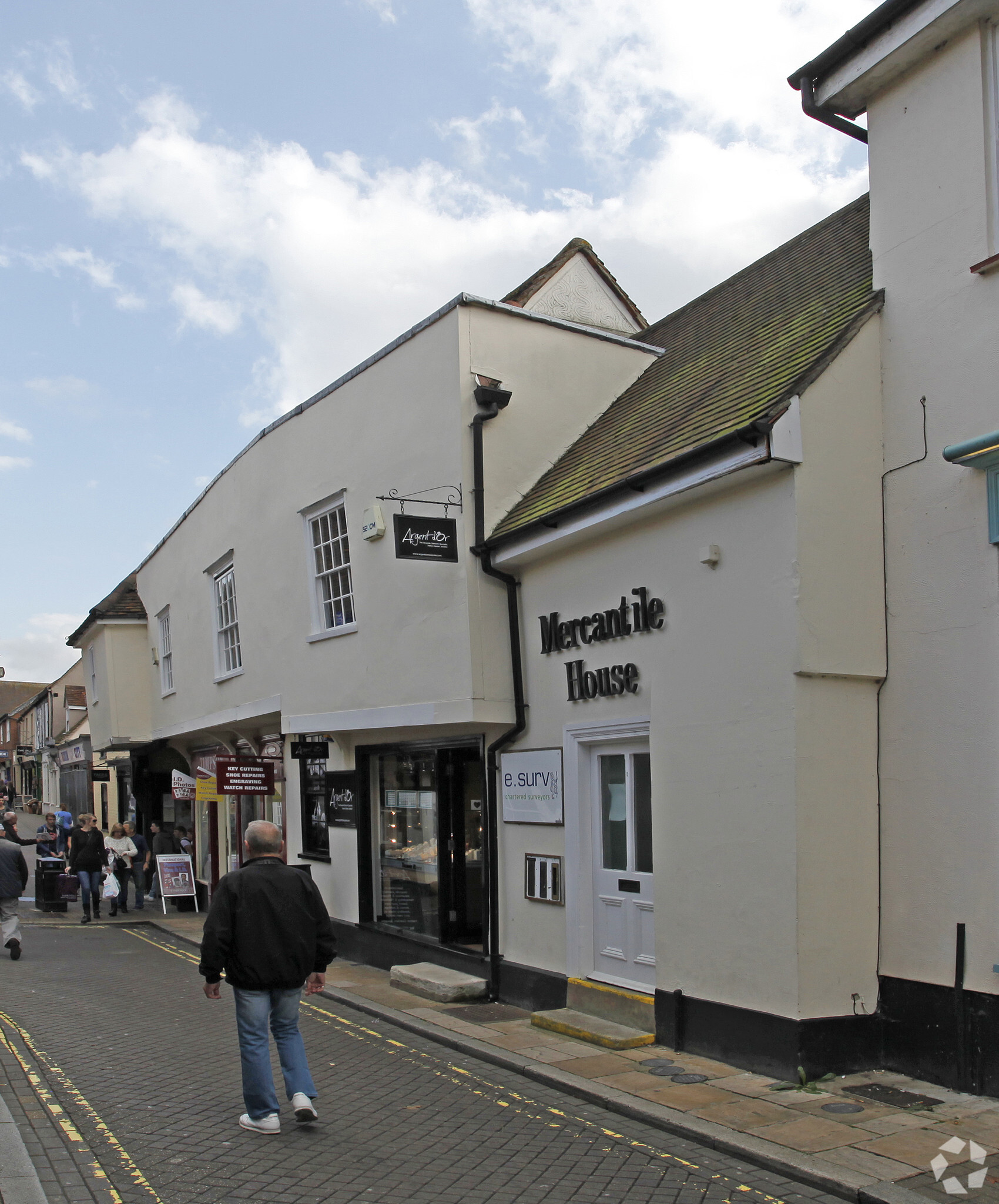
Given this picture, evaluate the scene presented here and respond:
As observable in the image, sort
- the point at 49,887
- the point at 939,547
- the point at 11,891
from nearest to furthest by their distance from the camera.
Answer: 1. the point at 939,547
2. the point at 11,891
3. the point at 49,887

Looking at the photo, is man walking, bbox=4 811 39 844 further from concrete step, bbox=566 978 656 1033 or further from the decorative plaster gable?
concrete step, bbox=566 978 656 1033

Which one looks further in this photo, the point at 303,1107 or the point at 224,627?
the point at 224,627

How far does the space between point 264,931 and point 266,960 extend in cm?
15

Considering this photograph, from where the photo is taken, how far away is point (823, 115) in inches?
300

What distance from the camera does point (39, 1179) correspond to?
5.07 meters

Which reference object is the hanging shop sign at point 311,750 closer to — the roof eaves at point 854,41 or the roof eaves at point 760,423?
the roof eaves at point 760,423

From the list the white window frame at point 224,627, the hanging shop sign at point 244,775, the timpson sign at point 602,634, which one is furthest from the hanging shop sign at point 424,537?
the white window frame at point 224,627

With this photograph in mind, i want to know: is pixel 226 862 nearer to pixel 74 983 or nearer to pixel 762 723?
pixel 74 983

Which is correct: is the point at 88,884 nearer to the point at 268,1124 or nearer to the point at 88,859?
the point at 88,859

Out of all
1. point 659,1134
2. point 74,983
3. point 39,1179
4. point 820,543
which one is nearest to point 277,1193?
point 39,1179

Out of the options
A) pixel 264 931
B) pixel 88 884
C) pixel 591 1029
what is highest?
pixel 264 931

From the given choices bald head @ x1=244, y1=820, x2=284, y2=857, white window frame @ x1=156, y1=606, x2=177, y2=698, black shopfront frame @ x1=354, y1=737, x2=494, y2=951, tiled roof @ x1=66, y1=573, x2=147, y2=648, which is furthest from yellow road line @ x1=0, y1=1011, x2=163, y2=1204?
tiled roof @ x1=66, y1=573, x2=147, y2=648

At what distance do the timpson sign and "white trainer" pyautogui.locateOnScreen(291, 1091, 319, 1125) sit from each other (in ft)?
12.1

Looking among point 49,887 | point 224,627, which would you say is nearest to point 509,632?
point 224,627
